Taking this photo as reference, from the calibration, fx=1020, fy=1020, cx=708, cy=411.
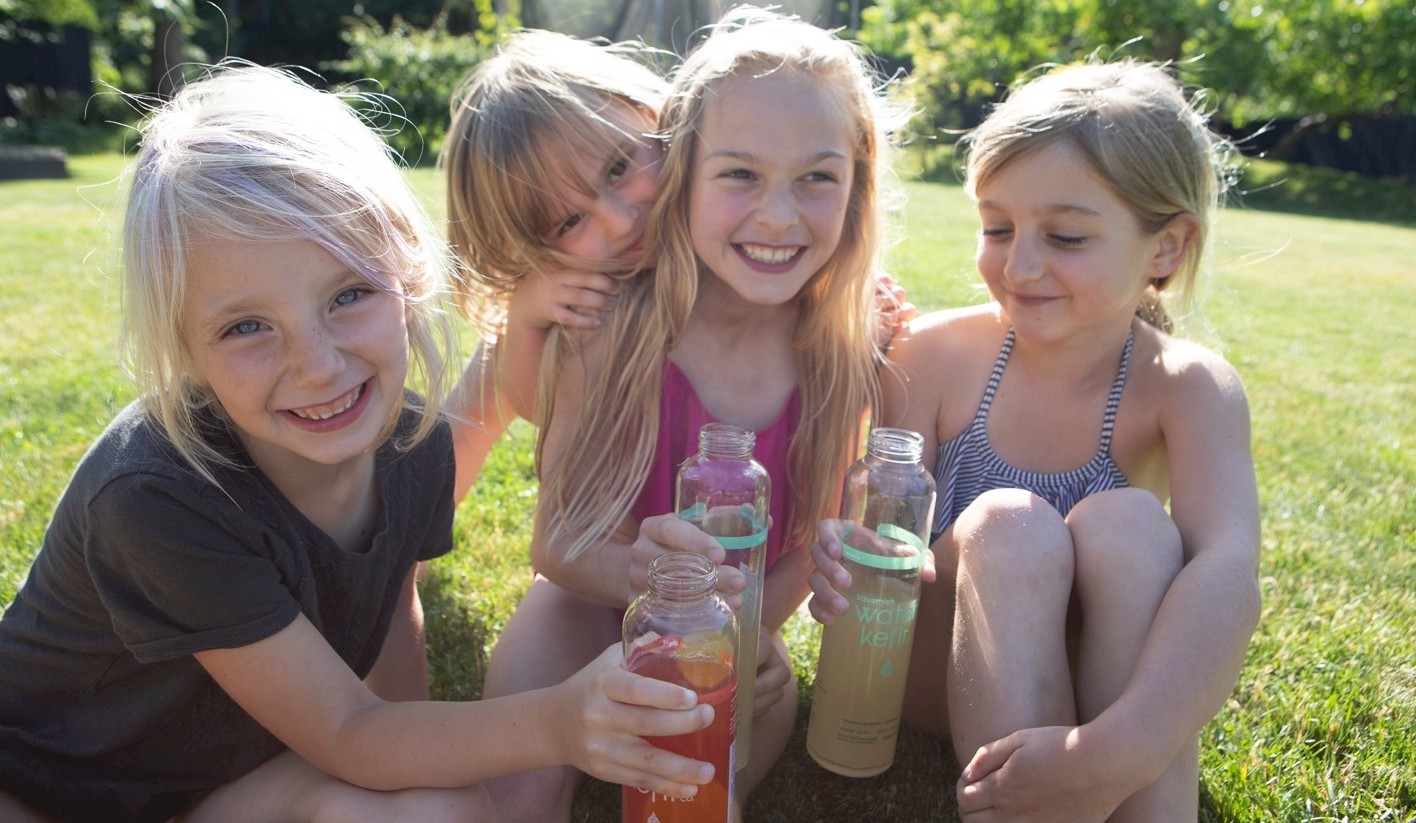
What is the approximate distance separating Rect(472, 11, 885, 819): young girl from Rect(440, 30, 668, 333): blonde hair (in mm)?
205

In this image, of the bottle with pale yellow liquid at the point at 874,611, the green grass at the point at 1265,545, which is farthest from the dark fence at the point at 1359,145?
the bottle with pale yellow liquid at the point at 874,611

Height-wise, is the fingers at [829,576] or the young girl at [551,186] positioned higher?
the young girl at [551,186]

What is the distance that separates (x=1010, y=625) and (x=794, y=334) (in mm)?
1045

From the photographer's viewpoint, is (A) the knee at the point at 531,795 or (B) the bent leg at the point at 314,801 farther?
(A) the knee at the point at 531,795

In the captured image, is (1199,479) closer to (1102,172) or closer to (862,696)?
(1102,172)

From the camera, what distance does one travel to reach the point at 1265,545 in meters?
3.77

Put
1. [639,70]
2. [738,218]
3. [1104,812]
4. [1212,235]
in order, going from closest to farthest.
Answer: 1. [1104,812]
2. [738,218]
3. [1212,235]
4. [639,70]

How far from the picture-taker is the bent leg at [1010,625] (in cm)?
208

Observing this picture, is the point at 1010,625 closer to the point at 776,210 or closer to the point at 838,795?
the point at 838,795

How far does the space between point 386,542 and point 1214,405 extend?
1961mm

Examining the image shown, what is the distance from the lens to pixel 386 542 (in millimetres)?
2203

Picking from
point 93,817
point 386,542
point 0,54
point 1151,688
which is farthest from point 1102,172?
point 0,54

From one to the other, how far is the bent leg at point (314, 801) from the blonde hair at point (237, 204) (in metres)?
0.63

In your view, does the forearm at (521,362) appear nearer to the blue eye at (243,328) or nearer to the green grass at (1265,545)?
the green grass at (1265,545)
